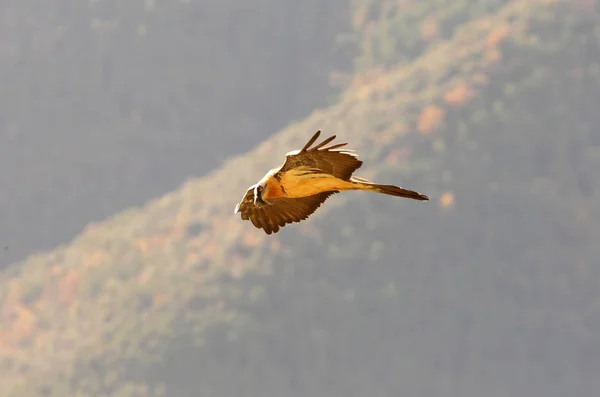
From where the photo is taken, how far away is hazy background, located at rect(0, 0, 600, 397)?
3361 inches

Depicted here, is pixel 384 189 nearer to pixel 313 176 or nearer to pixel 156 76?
pixel 313 176

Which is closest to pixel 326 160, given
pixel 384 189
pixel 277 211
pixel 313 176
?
pixel 313 176

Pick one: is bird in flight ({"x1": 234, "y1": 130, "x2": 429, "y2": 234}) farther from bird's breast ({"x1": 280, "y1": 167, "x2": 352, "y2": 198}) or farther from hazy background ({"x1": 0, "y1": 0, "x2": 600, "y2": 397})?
hazy background ({"x1": 0, "y1": 0, "x2": 600, "y2": 397})

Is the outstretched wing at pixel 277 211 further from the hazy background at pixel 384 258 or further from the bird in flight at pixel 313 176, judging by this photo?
the hazy background at pixel 384 258

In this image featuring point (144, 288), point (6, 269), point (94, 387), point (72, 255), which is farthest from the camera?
point (6, 269)

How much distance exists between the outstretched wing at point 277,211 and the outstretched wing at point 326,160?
1.63ft

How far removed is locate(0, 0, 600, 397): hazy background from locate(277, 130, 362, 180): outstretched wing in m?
74.9

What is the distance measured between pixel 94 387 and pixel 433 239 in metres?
25.2

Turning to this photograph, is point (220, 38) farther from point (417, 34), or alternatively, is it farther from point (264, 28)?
point (417, 34)

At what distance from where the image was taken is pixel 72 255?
327 ft

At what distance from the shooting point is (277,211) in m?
7.52

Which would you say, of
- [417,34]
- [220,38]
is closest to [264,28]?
[220,38]

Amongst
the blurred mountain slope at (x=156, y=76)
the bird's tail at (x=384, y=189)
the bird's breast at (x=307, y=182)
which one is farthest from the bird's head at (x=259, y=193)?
the blurred mountain slope at (x=156, y=76)

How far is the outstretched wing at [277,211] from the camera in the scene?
7273mm
